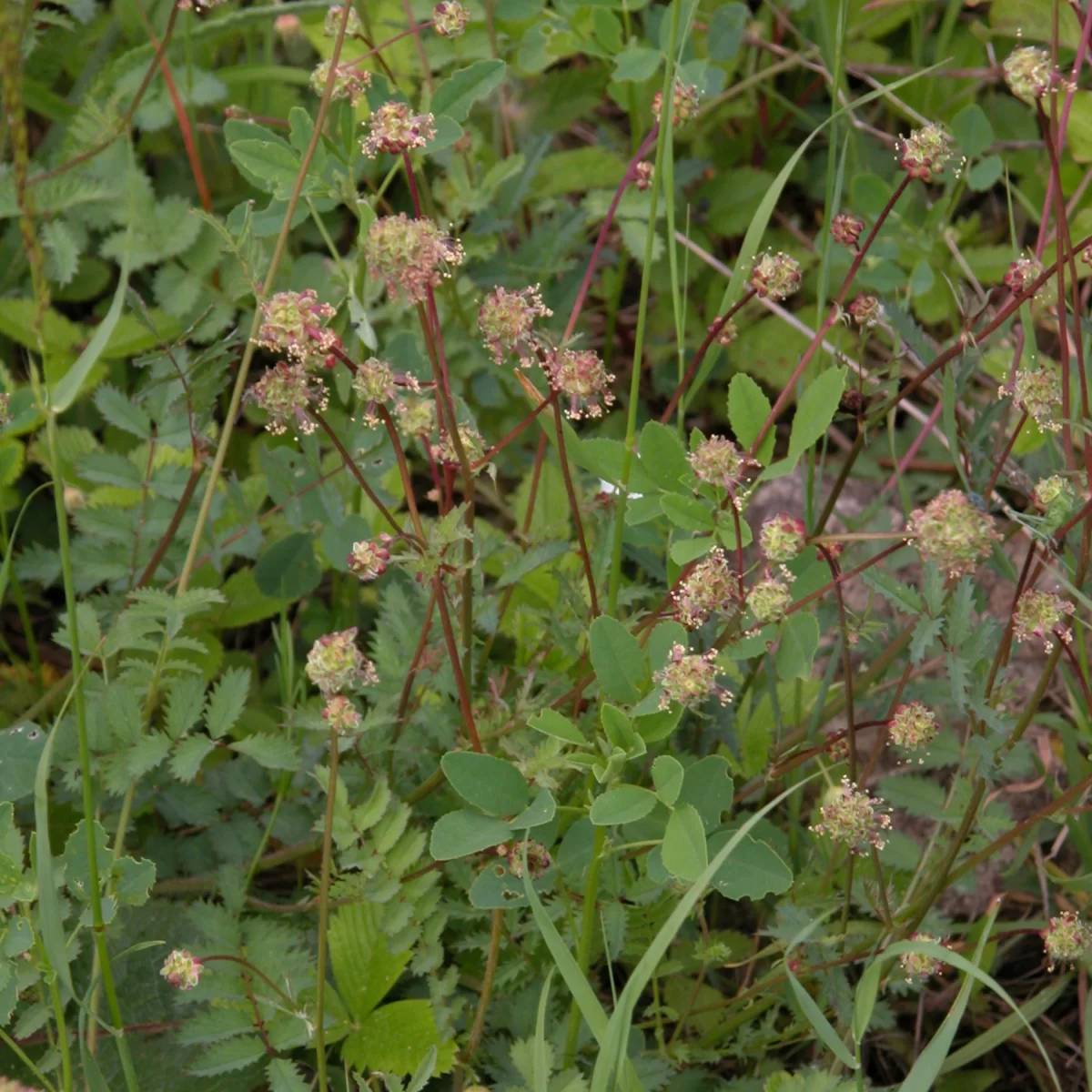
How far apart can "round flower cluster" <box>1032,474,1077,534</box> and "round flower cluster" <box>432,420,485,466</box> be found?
608mm

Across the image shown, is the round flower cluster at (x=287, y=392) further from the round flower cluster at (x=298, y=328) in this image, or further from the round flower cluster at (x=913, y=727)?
the round flower cluster at (x=913, y=727)

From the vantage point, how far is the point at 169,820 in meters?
1.88

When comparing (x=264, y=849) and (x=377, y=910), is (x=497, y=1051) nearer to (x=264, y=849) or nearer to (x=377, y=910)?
(x=377, y=910)

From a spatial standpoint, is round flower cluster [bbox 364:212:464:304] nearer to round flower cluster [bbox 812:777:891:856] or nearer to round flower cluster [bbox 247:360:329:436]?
round flower cluster [bbox 247:360:329:436]

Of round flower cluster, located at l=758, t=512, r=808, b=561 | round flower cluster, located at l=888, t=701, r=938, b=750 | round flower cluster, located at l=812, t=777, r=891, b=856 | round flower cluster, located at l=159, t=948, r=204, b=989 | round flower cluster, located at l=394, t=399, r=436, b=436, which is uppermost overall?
round flower cluster, located at l=394, t=399, r=436, b=436

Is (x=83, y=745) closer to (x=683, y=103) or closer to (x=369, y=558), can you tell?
(x=369, y=558)

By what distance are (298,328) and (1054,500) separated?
78 centimetres

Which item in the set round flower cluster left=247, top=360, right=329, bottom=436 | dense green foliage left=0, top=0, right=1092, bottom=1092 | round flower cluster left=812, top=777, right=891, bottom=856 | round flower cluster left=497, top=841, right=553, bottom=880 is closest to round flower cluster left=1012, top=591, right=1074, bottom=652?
dense green foliage left=0, top=0, right=1092, bottom=1092

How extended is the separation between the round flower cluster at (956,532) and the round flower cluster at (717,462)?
0.22 m

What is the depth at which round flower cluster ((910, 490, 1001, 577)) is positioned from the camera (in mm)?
1080

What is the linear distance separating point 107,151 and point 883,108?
185cm

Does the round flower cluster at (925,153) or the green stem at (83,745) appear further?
the round flower cluster at (925,153)

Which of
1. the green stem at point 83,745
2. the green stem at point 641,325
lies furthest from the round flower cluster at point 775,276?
the green stem at point 83,745

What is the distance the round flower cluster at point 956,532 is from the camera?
1080mm
